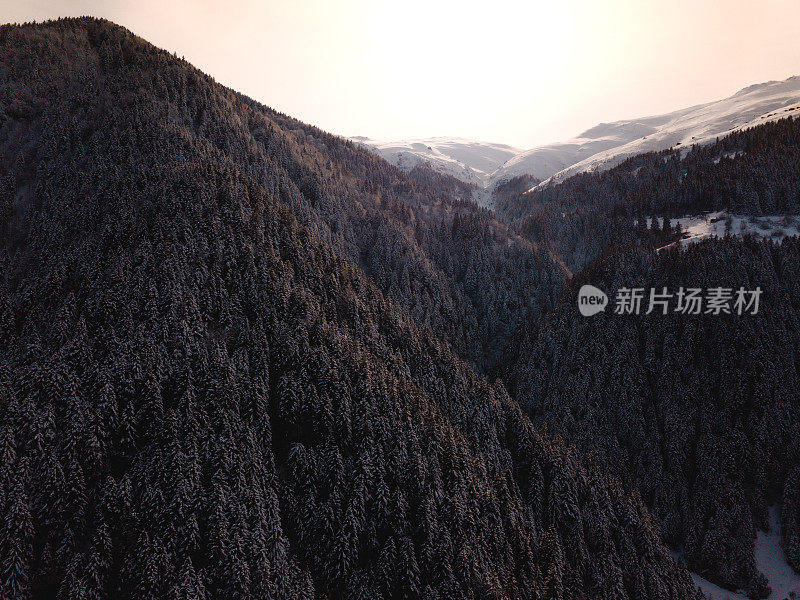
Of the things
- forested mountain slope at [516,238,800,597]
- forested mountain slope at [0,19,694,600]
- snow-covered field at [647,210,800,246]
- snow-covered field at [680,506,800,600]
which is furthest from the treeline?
forested mountain slope at [0,19,694,600]

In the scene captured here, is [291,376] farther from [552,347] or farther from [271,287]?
[552,347]

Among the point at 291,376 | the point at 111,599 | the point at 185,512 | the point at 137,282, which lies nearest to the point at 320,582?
the point at 185,512

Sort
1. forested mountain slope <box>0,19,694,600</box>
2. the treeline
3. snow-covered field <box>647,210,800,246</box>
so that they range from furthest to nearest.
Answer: the treeline < snow-covered field <box>647,210,800,246</box> < forested mountain slope <box>0,19,694,600</box>

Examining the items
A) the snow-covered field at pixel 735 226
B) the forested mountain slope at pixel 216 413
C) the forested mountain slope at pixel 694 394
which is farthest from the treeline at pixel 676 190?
the forested mountain slope at pixel 216 413

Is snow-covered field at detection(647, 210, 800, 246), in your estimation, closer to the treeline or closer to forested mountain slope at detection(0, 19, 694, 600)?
the treeline

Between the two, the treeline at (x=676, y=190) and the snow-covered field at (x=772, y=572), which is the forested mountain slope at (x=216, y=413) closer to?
the snow-covered field at (x=772, y=572)

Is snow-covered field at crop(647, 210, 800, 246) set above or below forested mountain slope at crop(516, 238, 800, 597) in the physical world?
above

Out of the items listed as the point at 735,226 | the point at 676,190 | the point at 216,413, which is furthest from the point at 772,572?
the point at 676,190
